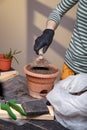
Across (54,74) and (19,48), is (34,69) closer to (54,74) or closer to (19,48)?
(54,74)

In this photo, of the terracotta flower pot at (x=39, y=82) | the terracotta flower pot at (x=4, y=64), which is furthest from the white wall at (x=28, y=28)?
the terracotta flower pot at (x=39, y=82)

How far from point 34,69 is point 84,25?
0.29 metres

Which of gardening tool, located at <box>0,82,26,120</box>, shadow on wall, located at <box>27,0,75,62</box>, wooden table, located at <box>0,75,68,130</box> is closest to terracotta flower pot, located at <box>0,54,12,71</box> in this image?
wooden table, located at <box>0,75,68,130</box>

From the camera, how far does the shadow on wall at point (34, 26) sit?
1825 mm

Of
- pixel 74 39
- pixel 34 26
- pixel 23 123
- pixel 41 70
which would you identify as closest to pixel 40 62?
pixel 41 70

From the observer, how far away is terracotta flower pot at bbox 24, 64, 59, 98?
108 cm

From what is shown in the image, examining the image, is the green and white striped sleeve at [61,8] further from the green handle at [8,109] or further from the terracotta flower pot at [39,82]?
the green handle at [8,109]

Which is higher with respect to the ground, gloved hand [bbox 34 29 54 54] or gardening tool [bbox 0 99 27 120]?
gloved hand [bbox 34 29 54 54]

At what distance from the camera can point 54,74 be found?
110 cm

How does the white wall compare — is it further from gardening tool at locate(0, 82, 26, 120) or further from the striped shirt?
gardening tool at locate(0, 82, 26, 120)

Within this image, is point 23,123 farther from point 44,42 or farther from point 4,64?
point 4,64

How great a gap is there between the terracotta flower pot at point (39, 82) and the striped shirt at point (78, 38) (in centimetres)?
10

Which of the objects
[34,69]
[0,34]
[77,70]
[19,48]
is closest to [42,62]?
[34,69]

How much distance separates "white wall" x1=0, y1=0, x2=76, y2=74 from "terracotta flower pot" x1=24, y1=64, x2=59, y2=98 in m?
0.78
